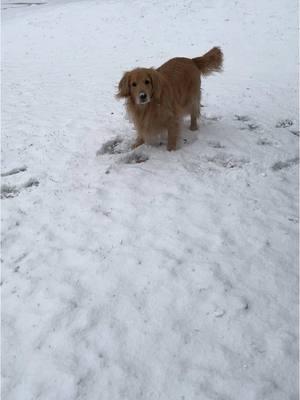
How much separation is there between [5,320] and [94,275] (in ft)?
2.62

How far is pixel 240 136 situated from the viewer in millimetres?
5801

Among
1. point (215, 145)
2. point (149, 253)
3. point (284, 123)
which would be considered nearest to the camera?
point (149, 253)

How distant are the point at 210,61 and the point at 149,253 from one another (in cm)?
358

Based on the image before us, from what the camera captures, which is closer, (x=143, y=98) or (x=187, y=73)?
(x=143, y=98)

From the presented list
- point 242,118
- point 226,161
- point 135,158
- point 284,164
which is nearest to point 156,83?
point 135,158

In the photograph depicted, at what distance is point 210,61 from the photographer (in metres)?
6.04

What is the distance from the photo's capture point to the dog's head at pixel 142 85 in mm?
4965

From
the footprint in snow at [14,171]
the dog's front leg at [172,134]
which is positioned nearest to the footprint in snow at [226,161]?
the dog's front leg at [172,134]

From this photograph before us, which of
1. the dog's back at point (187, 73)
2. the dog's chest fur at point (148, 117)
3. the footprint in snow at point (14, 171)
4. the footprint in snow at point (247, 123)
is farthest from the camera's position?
the footprint in snow at point (247, 123)

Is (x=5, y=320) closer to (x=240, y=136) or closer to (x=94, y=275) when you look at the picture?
(x=94, y=275)

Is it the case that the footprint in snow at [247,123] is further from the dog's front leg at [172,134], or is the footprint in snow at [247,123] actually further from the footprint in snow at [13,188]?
the footprint in snow at [13,188]

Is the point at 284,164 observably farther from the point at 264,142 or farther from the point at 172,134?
the point at 172,134

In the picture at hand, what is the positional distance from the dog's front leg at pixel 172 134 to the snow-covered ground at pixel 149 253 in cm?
13

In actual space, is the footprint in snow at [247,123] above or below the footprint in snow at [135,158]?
below
